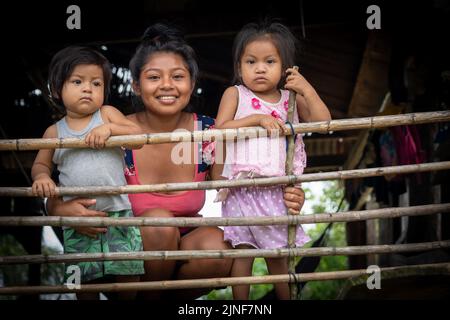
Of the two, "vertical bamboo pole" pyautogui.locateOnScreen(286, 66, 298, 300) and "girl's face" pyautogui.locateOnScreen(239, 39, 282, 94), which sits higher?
"girl's face" pyautogui.locateOnScreen(239, 39, 282, 94)

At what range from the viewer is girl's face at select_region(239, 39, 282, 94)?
2906mm

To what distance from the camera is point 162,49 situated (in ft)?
9.84

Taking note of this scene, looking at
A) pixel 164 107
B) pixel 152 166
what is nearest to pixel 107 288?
pixel 152 166

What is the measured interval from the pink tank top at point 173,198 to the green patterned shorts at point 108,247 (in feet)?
0.45

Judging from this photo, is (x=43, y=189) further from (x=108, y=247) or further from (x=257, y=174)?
(x=257, y=174)

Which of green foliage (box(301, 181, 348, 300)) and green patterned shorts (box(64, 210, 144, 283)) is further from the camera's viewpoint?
green foliage (box(301, 181, 348, 300))

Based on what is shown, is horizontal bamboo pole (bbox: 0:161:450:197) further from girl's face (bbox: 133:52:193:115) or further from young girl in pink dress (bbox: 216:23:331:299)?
girl's face (bbox: 133:52:193:115)

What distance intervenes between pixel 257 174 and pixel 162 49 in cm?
75

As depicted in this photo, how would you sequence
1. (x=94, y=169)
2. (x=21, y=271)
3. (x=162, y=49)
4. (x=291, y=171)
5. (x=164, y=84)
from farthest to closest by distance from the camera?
(x=21, y=271) < (x=162, y=49) < (x=164, y=84) < (x=94, y=169) < (x=291, y=171)

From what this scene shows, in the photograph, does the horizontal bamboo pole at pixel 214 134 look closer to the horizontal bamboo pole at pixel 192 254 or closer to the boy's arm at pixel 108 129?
the boy's arm at pixel 108 129

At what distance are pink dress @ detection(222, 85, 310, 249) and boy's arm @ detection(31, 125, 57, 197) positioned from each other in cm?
78
